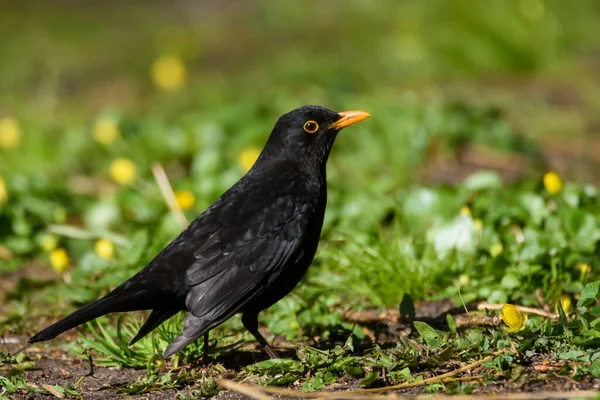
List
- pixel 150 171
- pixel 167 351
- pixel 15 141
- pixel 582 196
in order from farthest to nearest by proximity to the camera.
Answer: pixel 15 141
pixel 150 171
pixel 582 196
pixel 167 351

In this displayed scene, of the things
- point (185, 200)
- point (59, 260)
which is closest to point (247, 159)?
point (185, 200)

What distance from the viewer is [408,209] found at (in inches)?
258

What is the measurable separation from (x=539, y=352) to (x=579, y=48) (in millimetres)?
7042

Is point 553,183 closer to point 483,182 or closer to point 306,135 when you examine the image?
point 483,182

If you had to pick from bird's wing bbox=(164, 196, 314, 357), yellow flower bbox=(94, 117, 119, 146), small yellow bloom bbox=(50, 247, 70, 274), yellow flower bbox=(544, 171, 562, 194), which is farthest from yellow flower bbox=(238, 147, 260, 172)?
bird's wing bbox=(164, 196, 314, 357)

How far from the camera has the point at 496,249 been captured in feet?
18.0

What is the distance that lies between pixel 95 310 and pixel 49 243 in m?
2.45

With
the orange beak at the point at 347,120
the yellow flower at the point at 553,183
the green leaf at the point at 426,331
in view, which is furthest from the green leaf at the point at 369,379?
the yellow flower at the point at 553,183

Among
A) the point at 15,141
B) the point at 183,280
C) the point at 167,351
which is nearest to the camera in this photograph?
the point at 167,351

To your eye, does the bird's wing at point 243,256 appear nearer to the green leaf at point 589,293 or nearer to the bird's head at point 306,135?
the bird's head at point 306,135

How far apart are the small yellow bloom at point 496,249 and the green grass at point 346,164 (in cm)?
4

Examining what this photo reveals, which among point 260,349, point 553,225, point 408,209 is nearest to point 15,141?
point 408,209

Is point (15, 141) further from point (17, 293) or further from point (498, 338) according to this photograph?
point (498, 338)

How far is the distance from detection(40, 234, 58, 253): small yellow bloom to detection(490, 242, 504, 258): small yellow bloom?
119 inches
